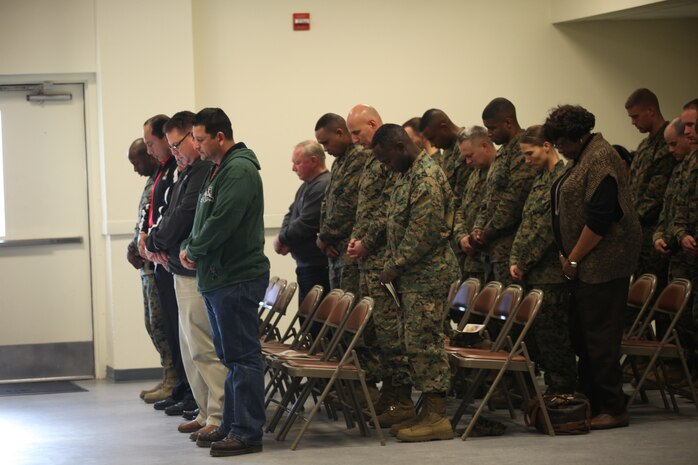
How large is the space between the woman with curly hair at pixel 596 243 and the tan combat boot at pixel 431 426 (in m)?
0.84

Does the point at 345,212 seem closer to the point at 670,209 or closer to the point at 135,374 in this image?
the point at 670,209

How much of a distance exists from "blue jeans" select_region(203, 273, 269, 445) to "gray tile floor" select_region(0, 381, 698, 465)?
0.19 meters

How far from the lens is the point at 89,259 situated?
8844 millimetres

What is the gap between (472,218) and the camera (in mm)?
7129

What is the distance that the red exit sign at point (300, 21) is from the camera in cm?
895

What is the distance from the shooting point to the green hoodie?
5277 mm

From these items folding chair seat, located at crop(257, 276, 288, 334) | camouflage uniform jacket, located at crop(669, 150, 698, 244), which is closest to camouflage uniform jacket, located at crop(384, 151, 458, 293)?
folding chair seat, located at crop(257, 276, 288, 334)

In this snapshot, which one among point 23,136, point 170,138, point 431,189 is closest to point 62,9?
point 23,136

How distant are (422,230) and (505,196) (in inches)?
46.3

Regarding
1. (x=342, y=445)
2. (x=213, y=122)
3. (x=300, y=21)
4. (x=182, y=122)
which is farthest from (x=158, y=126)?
(x=300, y=21)

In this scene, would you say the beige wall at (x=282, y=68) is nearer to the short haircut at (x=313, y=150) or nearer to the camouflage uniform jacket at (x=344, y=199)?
the short haircut at (x=313, y=150)

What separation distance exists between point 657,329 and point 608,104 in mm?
3095

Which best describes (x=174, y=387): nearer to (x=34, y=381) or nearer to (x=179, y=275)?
(x=179, y=275)

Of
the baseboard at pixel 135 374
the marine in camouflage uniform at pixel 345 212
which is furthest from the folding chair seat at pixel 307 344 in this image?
the baseboard at pixel 135 374
